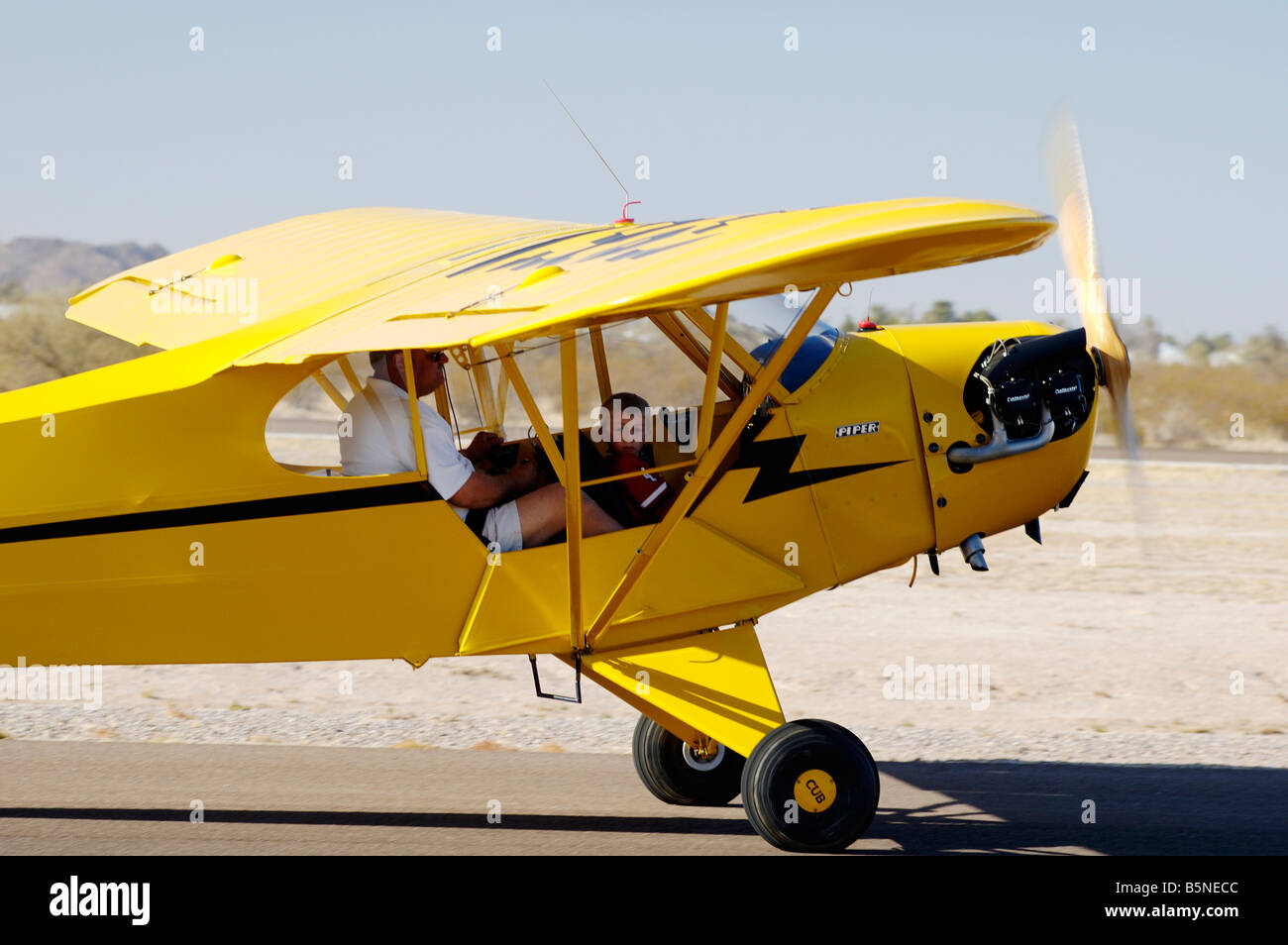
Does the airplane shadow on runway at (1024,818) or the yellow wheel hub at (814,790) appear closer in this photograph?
the yellow wheel hub at (814,790)

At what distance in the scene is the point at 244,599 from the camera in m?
5.41

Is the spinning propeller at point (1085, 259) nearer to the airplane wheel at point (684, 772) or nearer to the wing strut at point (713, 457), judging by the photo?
the wing strut at point (713, 457)

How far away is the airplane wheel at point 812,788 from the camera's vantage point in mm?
5535

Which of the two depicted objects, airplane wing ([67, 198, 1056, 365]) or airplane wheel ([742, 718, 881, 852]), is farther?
airplane wheel ([742, 718, 881, 852])

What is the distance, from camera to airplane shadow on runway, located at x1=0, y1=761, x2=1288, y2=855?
6.06m

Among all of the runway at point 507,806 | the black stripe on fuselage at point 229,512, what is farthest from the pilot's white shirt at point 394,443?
the runway at point 507,806

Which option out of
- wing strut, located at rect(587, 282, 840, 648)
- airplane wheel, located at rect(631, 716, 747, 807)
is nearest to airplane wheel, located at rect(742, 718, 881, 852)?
wing strut, located at rect(587, 282, 840, 648)

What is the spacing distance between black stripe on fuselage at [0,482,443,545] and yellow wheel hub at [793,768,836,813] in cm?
203

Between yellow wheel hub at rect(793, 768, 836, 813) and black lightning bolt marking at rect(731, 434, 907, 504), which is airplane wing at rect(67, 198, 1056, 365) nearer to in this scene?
black lightning bolt marking at rect(731, 434, 907, 504)

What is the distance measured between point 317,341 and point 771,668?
5.87 metres

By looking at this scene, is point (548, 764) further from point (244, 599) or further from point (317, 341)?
point (317, 341)

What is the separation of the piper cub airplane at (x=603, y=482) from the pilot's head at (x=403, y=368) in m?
0.13

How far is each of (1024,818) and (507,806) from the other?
2579 mm

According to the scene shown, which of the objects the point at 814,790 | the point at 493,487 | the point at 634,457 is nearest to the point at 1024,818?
the point at 814,790
